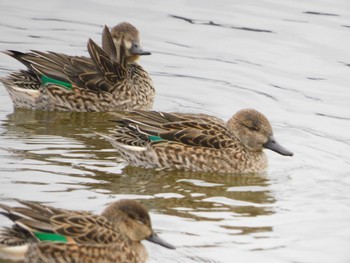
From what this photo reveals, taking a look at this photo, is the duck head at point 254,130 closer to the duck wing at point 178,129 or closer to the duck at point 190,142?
the duck at point 190,142

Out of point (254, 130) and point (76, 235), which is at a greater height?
point (254, 130)

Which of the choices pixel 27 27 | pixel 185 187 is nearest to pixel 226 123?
pixel 185 187

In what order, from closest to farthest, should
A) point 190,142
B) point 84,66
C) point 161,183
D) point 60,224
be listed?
point 60,224
point 161,183
point 190,142
point 84,66

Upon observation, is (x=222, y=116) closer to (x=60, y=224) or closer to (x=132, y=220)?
(x=132, y=220)

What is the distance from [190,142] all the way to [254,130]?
75 cm

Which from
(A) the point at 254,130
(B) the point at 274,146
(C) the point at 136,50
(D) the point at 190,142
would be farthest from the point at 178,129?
(C) the point at 136,50

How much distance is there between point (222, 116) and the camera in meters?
15.2

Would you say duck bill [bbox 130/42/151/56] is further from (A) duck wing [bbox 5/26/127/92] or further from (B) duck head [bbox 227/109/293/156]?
(B) duck head [bbox 227/109/293/156]

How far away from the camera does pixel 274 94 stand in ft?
53.4

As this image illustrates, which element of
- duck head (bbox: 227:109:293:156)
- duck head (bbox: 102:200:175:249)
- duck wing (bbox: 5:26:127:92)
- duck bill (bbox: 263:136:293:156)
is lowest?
duck head (bbox: 102:200:175:249)

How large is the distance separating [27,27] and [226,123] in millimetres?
5892

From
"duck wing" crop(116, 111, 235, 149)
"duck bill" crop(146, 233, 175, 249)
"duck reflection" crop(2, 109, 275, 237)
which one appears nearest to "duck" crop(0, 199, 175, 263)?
"duck bill" crop(146, 233, 175, 249)

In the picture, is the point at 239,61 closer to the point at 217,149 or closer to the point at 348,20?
the point at 348,20

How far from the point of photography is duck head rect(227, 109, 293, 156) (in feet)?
44.3
